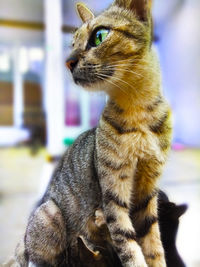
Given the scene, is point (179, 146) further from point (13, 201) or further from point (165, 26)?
point (13, 201)

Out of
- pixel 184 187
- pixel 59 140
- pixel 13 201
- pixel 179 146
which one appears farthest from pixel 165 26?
pixel 13 201

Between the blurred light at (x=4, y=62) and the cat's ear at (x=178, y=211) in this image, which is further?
the blurred light at (x=4, y=62)

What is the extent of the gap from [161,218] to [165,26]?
25.6 inches

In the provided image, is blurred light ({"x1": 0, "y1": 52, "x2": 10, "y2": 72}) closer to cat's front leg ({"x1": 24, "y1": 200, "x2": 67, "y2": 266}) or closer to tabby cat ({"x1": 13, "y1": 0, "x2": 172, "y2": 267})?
tabby cat ({"x1": 13, "y1": 0, "x2": 172, "y2": 267})

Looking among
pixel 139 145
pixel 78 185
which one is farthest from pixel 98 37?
pixel 78 185

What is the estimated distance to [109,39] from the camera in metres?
0.62

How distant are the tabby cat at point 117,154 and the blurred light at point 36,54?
0.59 metres

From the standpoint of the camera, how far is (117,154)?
→ 2.19 ft

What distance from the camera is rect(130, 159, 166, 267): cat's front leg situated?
0.70 meters

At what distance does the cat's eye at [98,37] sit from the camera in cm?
63

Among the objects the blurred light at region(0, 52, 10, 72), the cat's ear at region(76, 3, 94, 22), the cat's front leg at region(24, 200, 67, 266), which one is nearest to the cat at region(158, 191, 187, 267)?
the cat's front leg at region(24, 200, 67, 266)

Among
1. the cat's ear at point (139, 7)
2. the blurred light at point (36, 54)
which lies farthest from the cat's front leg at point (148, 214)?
the blurred light at point (36, 54)

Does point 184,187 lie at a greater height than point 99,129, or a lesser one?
lesser

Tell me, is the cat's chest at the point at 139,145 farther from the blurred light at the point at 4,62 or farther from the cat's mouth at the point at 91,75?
the blurred light at the point at 4,62
